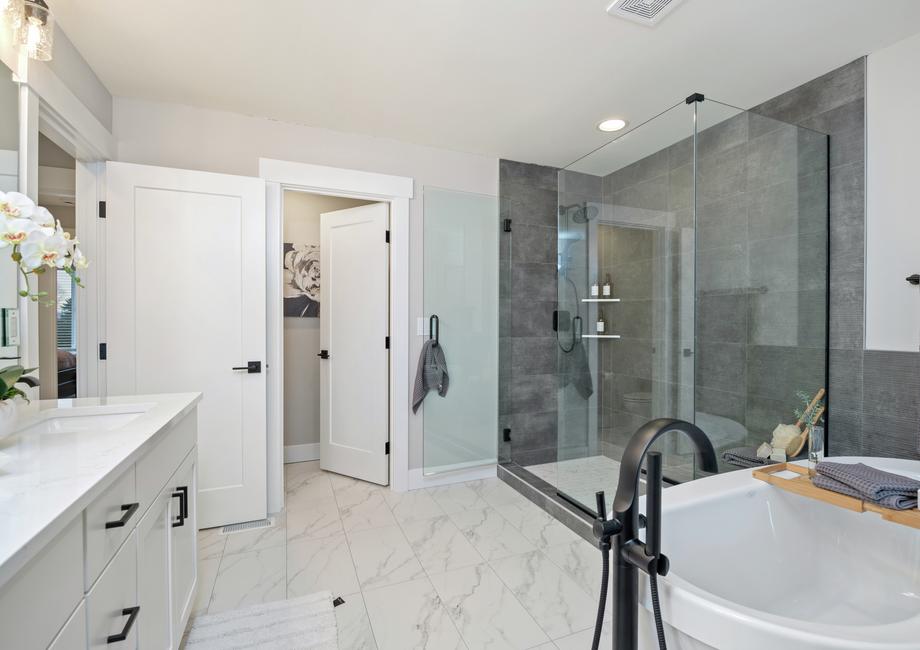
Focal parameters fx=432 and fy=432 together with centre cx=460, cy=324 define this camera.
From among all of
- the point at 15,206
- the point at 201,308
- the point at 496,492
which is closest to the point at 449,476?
the point at 496,492

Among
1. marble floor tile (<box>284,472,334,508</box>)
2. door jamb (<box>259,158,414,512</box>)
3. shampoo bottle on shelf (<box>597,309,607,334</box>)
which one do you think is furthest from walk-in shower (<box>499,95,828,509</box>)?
marble floor tile (<box>284,472,334,508</box>)

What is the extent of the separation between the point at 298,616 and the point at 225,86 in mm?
2645

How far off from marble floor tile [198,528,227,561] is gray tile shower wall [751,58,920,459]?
3221 mm

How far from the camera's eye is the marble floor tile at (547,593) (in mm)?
1732

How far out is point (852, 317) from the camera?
2.13 metres

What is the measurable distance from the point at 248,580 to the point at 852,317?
317cm

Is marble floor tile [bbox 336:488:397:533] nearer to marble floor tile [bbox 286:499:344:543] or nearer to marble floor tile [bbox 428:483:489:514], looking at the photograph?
marble floor tile [bbox 286:499:344:543]

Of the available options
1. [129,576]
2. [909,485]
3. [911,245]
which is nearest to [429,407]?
[129,576]

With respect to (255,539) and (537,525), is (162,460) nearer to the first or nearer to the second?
(255,539)

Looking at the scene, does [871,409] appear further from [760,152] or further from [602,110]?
[602,110]

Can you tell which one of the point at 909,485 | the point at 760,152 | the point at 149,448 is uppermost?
the point at 760,152

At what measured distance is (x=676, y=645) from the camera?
3.13 ft

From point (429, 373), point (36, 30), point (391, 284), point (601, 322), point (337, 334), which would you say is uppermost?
point (36, 30)

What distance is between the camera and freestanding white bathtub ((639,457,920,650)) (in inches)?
51.1
